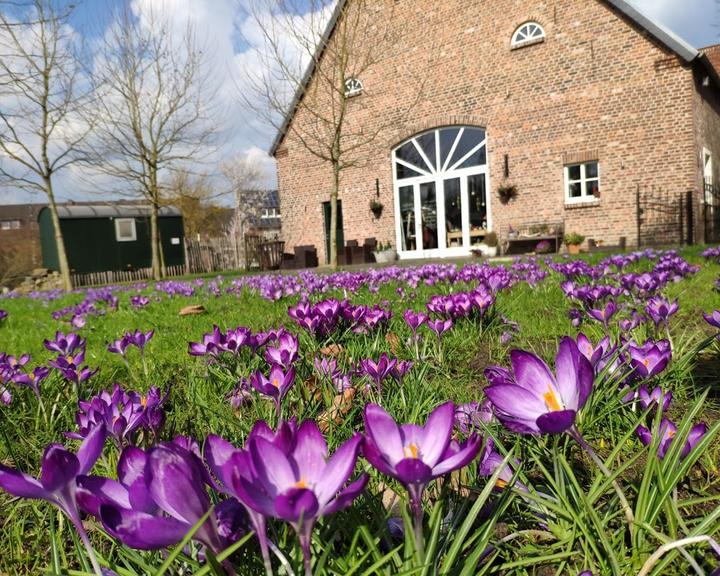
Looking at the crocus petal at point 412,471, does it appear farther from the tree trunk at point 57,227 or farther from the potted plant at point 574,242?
the tree trunk at point 57,227

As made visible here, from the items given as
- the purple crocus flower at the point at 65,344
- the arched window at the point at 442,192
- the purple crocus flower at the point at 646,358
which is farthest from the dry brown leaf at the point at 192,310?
the arched window at the point at 442,192

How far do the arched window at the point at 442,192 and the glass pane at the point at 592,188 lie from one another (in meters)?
3.00

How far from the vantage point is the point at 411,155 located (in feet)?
59.4

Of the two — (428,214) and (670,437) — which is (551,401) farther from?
(428,214)

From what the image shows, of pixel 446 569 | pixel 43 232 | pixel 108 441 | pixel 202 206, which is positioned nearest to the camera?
pixel 446 569

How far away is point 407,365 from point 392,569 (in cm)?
93

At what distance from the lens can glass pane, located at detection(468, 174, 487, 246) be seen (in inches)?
661

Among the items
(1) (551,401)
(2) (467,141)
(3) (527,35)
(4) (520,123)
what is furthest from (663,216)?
(1) (551,401)

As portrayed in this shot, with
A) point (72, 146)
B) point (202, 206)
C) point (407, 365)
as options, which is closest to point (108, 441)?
point (407, 365)

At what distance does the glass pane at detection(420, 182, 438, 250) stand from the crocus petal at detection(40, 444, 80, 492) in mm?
Answer: 17645

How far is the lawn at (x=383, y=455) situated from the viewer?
649 millimetres

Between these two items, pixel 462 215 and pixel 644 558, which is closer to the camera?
pixel 644 558

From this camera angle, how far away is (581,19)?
46.9ft

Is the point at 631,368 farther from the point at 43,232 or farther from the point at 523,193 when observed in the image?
the point at 43,232
